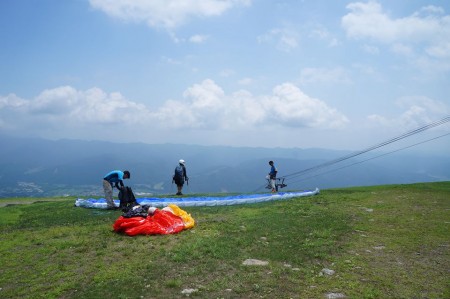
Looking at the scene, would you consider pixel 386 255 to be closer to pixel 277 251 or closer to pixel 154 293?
pixel 277 251

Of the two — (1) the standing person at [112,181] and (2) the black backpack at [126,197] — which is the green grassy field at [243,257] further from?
(1) the standing person at [112,181]

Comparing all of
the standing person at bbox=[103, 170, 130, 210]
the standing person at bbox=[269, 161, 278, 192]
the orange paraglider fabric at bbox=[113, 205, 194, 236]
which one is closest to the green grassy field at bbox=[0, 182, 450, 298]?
the orange paraglider fabric at bbox=[113, 205, 194, 236]

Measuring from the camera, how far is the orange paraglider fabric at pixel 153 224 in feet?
48.6

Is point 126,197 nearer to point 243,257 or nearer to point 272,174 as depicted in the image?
point 243,257

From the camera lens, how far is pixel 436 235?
13484 mm

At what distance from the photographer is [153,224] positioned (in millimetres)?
15055

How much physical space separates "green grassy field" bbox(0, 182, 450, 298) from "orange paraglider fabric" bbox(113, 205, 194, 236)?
44 cm

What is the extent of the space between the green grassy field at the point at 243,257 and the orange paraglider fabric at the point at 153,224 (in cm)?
44

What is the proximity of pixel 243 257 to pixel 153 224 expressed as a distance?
5418 millimetres

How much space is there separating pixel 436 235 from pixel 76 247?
1507 centimetres

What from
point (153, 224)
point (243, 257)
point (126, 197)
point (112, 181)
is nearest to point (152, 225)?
point (153, 224)

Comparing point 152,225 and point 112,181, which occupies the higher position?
point 112,181

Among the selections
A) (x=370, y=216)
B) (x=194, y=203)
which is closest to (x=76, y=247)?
(x=194, y=203)

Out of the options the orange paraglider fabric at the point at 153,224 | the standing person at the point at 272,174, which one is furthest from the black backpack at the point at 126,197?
the standing person at the point at 272,174
